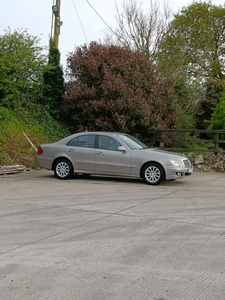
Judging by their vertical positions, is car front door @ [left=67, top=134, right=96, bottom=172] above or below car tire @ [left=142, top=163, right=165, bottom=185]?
above

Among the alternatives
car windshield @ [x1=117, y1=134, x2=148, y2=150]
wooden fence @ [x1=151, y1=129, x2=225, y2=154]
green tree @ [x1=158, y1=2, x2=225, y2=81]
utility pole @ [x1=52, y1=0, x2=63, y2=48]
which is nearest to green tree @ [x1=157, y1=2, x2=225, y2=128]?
green tree @ [x1=158, y1=2, x2=225, y2=81]

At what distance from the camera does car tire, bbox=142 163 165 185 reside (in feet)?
42.9

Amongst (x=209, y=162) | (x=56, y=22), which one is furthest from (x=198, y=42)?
(x=209, y=162)

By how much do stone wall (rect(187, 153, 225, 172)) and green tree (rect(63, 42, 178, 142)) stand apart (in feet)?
8.85

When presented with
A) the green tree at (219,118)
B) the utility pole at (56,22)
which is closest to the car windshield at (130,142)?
the green tree at (219,118)

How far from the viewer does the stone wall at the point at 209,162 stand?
58.5 ft

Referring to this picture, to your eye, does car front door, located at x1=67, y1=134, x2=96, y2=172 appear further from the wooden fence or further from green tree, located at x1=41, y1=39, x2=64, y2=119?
green tree, located at x1=41, y1=39, x2=64, y2=119

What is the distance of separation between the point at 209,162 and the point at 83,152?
6.30 metres

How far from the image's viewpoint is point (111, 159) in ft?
44.5

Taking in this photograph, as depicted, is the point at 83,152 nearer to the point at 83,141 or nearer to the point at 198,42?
the point at 83,141

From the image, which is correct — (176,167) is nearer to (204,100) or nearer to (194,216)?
(194,216)

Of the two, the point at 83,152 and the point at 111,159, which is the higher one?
the point at 83,152

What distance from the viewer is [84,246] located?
20.7 ft

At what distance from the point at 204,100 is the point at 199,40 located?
656 cm
